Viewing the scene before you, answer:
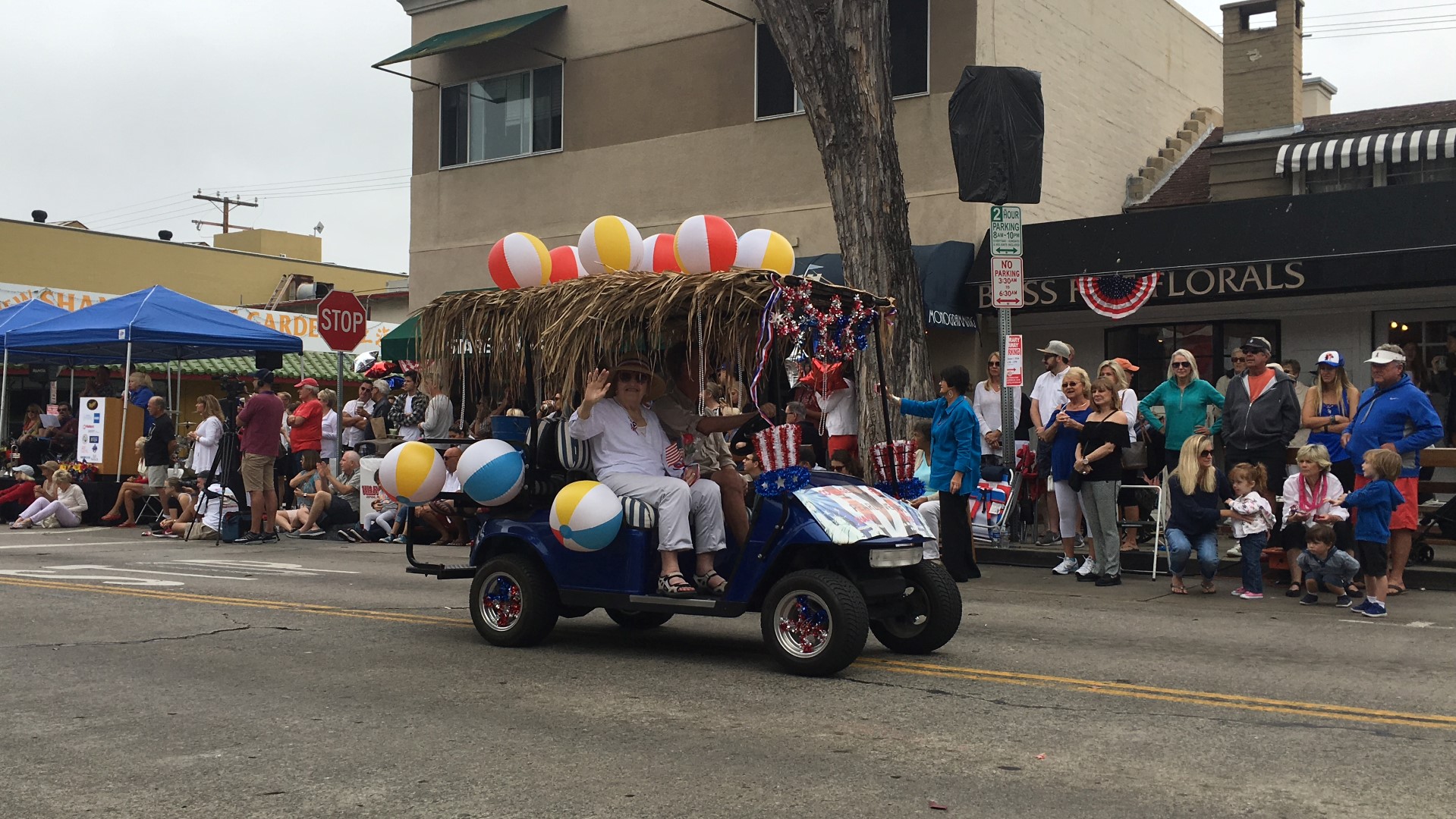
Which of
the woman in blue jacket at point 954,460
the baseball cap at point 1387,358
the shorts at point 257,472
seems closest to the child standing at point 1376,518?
the baseball cap at point 1387,358

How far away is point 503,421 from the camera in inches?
349

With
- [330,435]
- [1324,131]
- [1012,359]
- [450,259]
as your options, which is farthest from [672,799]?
[450,259]

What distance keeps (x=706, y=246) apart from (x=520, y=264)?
1321 mm

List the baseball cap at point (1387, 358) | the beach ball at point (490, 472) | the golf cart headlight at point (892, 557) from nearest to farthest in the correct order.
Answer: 1. the golf cart headlight at point (892, 557)
2. the beach ball at point (490, 472)
3. the baseball cap at point (1387, 358)

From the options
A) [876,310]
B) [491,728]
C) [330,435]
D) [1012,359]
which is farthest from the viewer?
[330,435]

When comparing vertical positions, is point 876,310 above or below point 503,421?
above

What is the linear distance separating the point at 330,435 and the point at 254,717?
43.4 ft

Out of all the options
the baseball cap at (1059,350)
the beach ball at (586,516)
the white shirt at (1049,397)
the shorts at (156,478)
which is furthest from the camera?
the shorts at (156,478)

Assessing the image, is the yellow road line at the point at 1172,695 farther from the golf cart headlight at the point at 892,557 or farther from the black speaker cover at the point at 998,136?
the black speaker cover at the point at 998,136

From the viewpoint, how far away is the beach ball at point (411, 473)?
8.74m

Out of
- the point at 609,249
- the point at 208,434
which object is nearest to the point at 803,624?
the point at 609,249

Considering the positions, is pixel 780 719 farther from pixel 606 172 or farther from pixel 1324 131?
pixel 606 172

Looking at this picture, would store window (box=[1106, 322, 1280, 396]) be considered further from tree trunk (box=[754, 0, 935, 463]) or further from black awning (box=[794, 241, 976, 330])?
tree trunk (box=[754, 0, 935, 463])

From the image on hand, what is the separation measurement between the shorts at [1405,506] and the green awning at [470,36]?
17230 mm
